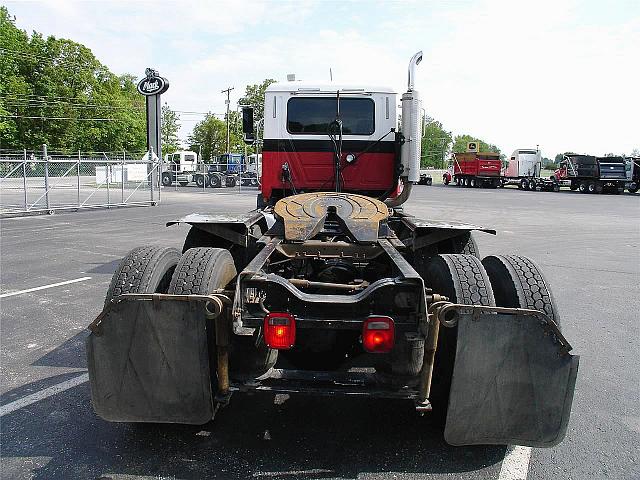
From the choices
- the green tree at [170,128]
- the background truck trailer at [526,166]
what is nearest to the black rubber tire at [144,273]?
the background truck trailer at [526,166]

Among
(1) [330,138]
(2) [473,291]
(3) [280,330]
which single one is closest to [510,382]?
(2) [473,291]

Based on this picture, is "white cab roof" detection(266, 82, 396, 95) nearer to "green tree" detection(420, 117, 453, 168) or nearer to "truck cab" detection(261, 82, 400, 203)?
"truck cab" detection(261, 82, 400, 203)

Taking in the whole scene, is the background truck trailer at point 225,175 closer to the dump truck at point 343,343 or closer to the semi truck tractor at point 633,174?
the semi truck tractor at point 633,174

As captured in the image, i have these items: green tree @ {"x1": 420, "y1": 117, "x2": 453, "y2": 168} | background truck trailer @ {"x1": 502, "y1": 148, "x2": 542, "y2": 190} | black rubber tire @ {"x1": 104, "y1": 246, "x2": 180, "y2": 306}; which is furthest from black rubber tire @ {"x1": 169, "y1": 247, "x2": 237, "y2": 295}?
green tree @ {"x1": 420, "y1": 117, "x2": 453, "y2": 168}

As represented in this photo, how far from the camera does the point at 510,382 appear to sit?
2.82 m

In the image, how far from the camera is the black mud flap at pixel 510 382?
277 cm

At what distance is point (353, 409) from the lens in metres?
3.75

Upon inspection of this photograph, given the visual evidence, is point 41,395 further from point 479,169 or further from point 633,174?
point 479,169

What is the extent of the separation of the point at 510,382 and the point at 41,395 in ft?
10.8

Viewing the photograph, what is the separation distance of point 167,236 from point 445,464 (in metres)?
9.96

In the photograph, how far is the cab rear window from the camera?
671 cm

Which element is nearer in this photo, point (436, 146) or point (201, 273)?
point (201, 273)

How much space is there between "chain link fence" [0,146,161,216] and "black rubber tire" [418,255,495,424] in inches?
590

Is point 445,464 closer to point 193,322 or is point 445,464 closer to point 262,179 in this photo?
point 193,322
